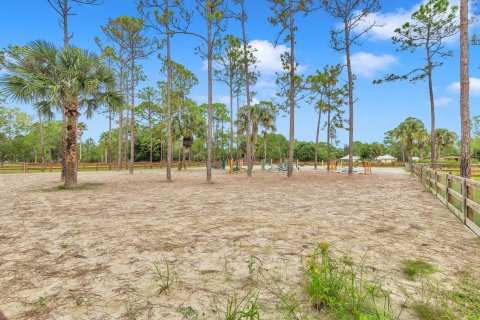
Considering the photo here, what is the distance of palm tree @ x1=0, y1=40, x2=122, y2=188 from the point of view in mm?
11828

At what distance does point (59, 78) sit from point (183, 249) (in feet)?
39.0

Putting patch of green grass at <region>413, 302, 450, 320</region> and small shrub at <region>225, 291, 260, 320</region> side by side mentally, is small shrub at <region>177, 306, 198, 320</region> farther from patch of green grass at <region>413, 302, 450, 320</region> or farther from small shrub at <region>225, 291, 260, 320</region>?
patch of green grass at <region>413, 302, 450, 320</region>

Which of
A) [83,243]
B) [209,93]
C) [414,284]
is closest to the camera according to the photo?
[414,284]

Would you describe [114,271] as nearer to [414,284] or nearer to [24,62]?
[414,284]

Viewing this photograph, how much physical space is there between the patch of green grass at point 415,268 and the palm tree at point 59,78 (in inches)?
512

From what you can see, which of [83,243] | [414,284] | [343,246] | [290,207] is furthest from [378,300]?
[290,207]

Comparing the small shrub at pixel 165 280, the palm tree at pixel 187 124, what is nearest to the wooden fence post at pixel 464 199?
the small shrub at pixel 165 280

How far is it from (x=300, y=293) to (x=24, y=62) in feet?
49.8

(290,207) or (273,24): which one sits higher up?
(273,24)

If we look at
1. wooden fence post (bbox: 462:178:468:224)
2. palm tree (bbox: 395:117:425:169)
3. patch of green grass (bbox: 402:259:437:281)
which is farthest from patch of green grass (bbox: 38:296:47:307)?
palm tree (bbox: 395:117:425:169)

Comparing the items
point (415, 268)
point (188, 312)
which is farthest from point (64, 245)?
point (415, 268)

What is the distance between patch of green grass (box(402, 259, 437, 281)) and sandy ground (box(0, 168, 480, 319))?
9 cm

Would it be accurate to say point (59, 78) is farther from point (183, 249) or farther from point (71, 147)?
point (183, 249)

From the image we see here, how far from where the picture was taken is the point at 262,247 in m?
4.27
